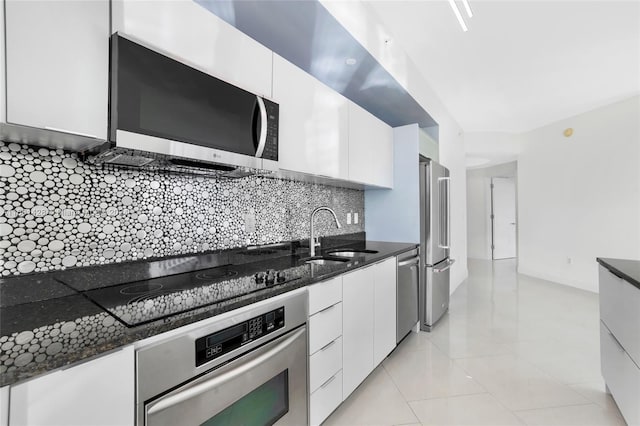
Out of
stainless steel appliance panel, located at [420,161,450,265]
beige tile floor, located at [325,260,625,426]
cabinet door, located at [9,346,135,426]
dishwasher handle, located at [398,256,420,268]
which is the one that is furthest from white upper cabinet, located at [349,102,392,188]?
cabinet door, located at [9,346,135,426]

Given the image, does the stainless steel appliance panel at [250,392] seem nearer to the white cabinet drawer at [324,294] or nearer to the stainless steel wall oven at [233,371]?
the stainless steel wall oven at [233,371]

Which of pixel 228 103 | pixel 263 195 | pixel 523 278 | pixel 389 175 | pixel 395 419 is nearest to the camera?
pixel 228 103

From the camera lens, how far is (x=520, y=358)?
2.46 meters

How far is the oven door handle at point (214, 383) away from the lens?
2.81 feet

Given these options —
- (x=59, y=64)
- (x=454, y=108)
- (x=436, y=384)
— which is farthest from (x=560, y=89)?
(x=59, y=64)

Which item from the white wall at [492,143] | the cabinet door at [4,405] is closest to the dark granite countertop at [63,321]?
the cabinet door at [4,405]

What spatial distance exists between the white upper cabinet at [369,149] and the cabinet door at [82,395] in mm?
1875

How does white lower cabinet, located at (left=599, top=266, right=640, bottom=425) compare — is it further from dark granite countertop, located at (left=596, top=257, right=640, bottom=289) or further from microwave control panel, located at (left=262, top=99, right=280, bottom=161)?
microwave control panel, located at (left=262, top=99, right=280, bottom=161)

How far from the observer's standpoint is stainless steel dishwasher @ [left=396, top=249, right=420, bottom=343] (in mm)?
2490

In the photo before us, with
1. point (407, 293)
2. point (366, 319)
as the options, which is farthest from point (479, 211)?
point (366, 319)

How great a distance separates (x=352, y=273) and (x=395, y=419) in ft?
2.91

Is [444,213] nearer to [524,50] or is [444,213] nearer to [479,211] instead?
[524,50]

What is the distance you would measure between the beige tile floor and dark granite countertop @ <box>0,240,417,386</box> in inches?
45.7

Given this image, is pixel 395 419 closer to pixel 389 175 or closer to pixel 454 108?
pixel 389 175
